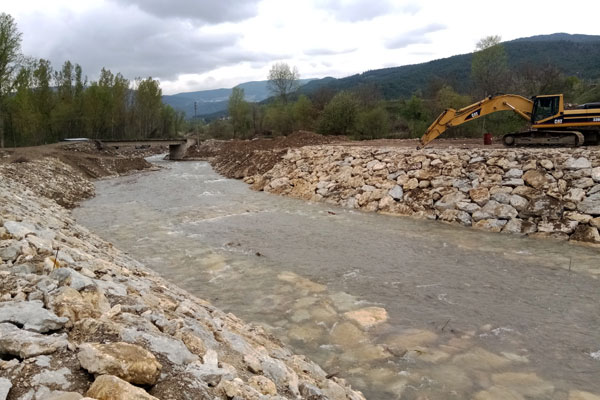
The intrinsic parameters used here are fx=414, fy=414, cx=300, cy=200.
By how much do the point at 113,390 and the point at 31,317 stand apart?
128cm

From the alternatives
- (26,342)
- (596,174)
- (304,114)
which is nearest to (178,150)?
(304,114)

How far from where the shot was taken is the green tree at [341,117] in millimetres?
35781

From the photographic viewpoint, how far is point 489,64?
41.1 m

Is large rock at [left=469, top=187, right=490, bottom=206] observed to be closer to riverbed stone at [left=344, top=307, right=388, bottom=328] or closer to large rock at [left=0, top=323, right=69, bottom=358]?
riverbed stone at [left=344, top=307, right=388, bottom=328]

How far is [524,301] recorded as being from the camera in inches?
286

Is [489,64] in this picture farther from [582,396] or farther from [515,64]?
[515,64]

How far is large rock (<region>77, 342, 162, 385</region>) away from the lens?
2660mm

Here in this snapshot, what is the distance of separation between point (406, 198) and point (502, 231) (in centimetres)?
381

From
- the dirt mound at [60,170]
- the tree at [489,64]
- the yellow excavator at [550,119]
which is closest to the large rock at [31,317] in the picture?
the dirt mound at [60,170]

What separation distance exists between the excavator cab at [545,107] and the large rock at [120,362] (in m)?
16.8

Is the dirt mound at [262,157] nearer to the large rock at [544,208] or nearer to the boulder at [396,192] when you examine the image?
the boulder at [396,192]

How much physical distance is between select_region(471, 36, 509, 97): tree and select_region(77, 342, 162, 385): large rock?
142ft

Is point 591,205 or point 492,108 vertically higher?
point 492,108

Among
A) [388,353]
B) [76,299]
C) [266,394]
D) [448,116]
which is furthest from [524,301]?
[448,116]
